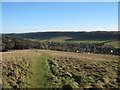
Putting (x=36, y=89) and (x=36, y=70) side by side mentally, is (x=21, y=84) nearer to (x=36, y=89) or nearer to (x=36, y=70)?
(x=36, y=89)

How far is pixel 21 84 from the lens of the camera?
16703 millimetres

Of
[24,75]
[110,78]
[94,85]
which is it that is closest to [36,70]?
[24,75]

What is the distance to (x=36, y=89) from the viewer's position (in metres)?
16.1

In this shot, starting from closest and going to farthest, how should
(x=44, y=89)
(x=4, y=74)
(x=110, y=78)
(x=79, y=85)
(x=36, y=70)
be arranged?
(x=44, y=89)
(x=79, y=85)
(x=4, y=74)
(x=110, y=78)
(x=36, y=70)

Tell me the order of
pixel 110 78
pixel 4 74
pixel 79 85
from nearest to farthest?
pixel 79 85 < pixel 4 74 < pixel 110 78

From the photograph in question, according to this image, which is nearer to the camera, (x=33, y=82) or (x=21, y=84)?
(x=21, y=84)

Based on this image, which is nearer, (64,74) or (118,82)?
(118,82)

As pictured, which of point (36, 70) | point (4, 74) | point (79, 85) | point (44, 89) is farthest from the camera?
point (36, 70)

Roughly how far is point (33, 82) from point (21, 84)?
169 centimetres

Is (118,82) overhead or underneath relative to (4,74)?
underneath

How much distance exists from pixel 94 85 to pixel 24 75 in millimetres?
10224

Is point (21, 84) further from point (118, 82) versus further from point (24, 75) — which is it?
point (118, 82)

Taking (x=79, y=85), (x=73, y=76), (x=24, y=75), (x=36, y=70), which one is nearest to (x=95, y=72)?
(x=73, y=76)

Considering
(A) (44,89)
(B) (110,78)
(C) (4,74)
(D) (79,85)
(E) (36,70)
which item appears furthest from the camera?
(E) (36,70)
